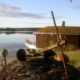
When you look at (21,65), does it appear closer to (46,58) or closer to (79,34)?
(46,58)

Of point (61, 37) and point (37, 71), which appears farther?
point (61, 37)

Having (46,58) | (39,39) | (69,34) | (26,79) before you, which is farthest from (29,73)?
(39,39)

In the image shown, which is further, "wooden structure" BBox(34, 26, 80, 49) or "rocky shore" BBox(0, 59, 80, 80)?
"wooden structure" BBox(34, 26, 80, 49)

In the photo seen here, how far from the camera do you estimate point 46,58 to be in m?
14.6

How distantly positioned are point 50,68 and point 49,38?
3234 cm

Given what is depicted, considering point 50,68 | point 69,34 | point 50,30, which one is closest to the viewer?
point 50,68

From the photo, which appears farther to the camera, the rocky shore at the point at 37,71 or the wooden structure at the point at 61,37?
the wooden structure at the point at 61,37

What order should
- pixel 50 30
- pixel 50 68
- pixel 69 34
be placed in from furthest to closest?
pixel 50 30, pixel 69 34, pixel 50 68

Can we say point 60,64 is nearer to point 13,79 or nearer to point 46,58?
point 46,58

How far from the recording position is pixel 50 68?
543 inches

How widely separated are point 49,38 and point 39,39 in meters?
2.38

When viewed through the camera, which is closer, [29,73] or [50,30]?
[29,73]

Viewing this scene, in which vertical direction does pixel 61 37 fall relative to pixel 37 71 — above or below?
below

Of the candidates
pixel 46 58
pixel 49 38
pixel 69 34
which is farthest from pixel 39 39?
pixel 46 58
